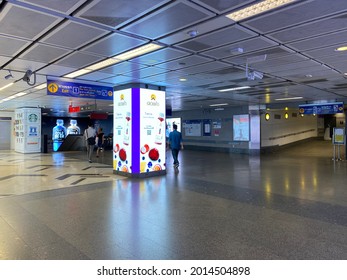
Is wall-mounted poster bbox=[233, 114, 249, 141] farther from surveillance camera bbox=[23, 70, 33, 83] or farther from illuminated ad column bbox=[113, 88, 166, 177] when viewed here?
surveillance camera bbox=[23, 70, 33, 83]

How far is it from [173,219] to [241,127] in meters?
12.8

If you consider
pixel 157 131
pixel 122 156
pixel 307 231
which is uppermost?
pixel 157 131

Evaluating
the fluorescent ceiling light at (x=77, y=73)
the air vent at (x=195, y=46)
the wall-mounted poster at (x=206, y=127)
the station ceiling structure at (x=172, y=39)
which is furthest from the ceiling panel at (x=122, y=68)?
the wall-mounted poster at (x=206, y=127)

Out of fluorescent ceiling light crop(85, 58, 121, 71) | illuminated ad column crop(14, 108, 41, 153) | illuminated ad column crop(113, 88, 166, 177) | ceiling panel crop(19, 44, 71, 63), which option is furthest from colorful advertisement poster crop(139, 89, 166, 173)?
illuminated ad column crop(14, 108, 41, 153)

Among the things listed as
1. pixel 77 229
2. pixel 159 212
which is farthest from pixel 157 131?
pixel 77 229

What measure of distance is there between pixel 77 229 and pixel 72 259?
92cm

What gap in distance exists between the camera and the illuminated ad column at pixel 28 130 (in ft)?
51.7

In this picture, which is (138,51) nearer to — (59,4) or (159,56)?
(159,56)

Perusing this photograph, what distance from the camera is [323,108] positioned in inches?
514

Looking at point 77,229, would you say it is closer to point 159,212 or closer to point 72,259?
point 72,259

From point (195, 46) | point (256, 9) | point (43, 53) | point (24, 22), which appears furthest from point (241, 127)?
point (24, 22)

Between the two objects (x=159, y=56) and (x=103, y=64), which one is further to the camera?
(x=103, y=64)

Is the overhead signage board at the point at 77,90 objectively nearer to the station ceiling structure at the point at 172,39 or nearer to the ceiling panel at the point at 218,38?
the station ceiling structure at the point at 172,39

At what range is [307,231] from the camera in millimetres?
3668
